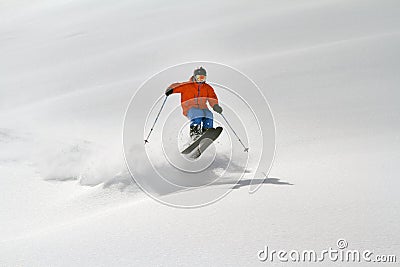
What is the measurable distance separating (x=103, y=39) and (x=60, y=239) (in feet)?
41.5

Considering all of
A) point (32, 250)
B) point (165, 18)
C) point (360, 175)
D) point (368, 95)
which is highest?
point (165, 18)

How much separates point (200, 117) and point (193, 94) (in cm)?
30

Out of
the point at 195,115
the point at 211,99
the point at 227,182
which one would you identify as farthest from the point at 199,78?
the point at 227,182

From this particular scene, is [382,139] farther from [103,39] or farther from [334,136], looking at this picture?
[103,39]

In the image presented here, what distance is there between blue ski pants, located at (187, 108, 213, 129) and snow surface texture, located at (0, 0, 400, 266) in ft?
3.20

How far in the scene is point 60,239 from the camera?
4.11m

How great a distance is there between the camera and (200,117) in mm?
5652

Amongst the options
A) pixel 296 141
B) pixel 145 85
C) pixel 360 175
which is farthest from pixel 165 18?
pixel 360 175

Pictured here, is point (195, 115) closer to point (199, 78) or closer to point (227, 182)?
point (199, 78)

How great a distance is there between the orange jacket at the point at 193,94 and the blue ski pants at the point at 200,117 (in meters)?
0.05

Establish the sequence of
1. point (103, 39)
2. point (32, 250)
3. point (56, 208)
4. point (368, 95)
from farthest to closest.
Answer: point (103, 39), point (368, 95), point (56, 208), point (32, 250)

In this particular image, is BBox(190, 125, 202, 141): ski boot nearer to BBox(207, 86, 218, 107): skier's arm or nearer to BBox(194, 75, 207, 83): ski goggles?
BBox(207, 86, 218, 107): skier's arm

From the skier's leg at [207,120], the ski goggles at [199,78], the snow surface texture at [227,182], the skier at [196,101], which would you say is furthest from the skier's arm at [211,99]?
the snow surface texture at [227,182]

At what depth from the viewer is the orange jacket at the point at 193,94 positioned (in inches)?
218
